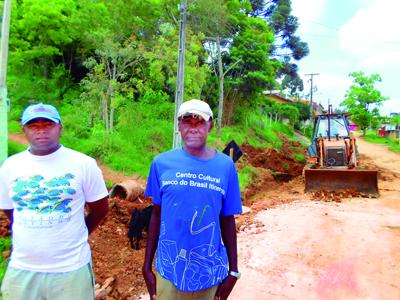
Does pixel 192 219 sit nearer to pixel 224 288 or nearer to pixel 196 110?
pixel 224 288

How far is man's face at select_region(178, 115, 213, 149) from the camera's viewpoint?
83.7 inches

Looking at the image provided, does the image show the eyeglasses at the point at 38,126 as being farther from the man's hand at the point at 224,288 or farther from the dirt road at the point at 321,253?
the dirt road at the point at 321,253

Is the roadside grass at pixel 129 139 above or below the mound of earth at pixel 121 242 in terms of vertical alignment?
above

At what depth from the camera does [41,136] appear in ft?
7.09

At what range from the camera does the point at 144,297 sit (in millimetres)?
4109

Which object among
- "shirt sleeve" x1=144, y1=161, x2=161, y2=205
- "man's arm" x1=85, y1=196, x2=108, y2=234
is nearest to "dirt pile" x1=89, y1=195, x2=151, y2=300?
"man's arm" x1=85, y1=196, x2=108, y2=234

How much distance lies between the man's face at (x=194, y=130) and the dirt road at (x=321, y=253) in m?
2.75

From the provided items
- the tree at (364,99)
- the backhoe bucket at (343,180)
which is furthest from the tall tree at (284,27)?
the backhoe bucket at (343,180)

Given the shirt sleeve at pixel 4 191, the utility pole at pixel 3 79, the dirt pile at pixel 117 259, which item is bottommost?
the dirt pile at pixel 117 259

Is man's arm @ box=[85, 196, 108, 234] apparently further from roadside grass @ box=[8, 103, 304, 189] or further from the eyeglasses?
roadside grass @ box=[8, 103, 304, 189]

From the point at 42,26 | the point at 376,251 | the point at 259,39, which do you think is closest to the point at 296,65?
the point at 259,39

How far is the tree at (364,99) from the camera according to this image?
33812mm

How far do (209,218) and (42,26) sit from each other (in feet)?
51.2

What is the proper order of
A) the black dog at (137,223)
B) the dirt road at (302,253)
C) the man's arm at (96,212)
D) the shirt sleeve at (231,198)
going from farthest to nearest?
the black dog at (137,223)
the dirt road at (302,253)
the man's arm at (96,212)
the shirt sleeve at (231,198)
